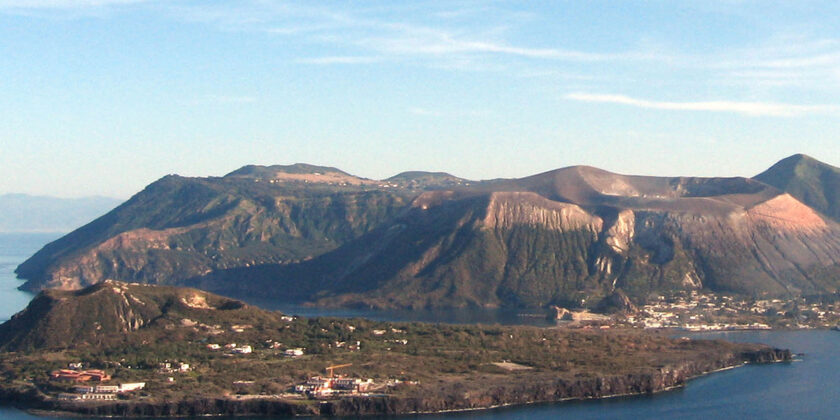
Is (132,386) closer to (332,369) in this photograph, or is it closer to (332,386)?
(332,386)

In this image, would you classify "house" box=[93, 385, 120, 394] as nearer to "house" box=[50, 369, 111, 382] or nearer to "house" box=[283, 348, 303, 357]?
"house" box=[50, 369, 111, 382]

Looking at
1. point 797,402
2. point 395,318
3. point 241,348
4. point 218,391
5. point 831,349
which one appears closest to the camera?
point 218,391

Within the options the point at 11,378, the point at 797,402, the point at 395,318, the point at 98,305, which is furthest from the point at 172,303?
the point at 797,402

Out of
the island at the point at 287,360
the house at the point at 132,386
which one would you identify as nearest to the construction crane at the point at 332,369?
the island at the point at 287,360

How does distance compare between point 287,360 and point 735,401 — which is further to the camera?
point 287,360

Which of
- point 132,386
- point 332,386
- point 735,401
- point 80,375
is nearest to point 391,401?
point 332,386

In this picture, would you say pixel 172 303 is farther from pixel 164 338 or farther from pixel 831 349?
pixel 831 349
